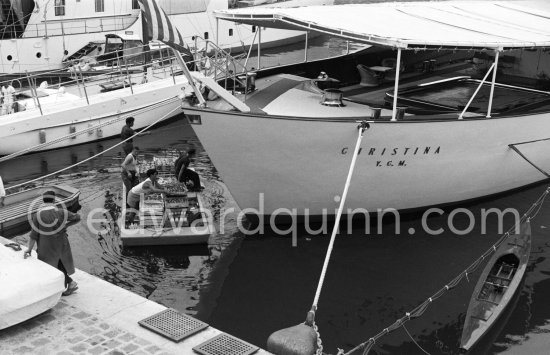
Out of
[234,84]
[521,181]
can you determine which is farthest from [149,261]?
[521,181]

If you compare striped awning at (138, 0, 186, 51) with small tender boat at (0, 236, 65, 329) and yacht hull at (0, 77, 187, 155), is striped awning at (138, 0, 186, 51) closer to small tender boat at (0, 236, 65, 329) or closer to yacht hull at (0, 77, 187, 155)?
small tender boat at (0, 236, 65, 329)

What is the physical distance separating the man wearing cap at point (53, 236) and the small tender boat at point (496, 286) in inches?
264

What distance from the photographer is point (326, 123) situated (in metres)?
13.7

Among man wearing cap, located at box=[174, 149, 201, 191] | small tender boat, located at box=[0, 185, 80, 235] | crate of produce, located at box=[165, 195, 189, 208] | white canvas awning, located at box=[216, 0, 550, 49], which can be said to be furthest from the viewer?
man wearing cap, located at box=[174, 149, 201, 191]

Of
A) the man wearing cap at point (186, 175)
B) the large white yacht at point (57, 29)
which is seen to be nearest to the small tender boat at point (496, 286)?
the man wearing cap at point (186, 175)

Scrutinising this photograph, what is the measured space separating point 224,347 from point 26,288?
288cm

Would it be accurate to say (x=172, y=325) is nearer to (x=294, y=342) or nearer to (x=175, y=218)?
(x=294, y=342)

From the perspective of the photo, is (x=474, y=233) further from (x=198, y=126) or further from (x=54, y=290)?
(x=54, y=290)

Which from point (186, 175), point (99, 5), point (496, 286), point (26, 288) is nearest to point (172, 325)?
point (26, 288)

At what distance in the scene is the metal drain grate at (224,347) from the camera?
8.97 m

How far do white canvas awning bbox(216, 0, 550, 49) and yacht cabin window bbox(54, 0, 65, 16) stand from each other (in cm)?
1844

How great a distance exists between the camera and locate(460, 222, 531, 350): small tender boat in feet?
38.2

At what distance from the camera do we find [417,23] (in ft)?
50.2

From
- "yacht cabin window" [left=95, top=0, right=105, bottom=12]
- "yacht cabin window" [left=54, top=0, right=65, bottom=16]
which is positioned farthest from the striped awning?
"yacht cabin window" [left=95, top=0, right=105, bottom=12]
